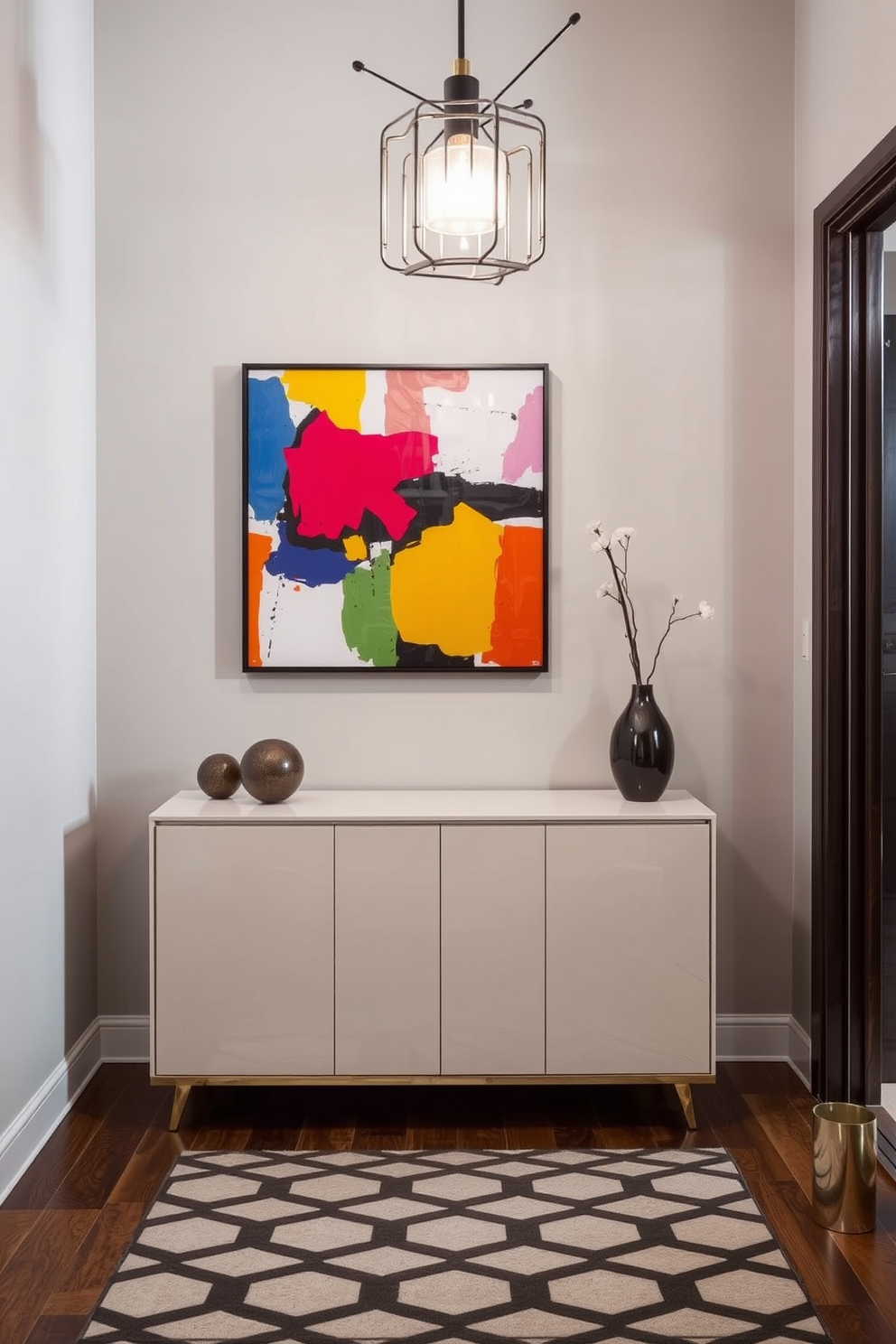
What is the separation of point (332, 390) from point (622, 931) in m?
1.59

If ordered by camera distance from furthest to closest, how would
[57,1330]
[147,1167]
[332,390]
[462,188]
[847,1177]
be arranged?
[332,390], [147,1167], [847,1177], [57,1330], [462,188]

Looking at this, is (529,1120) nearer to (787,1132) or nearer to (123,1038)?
(787,1132)

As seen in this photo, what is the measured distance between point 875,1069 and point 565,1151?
80cm

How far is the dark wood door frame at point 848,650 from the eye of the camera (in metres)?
2.79

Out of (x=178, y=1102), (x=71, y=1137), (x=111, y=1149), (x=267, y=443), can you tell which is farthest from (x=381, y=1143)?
(x=267, y=443)

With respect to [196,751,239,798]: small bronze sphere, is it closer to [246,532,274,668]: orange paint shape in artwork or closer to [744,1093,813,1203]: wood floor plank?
[246,532,274,668]: orange paint shape in artwork

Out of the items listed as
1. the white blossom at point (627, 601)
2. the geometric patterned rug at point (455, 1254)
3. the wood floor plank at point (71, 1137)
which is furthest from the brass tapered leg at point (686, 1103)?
the wood floor plank at point (71, 1137)

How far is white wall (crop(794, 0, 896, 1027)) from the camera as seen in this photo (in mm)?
2643

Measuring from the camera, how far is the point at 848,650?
2838 mm

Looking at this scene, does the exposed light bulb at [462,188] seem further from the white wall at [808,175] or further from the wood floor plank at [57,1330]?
the wood floor plank at [57,1330]

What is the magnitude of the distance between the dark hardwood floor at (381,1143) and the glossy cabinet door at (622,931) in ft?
0.66

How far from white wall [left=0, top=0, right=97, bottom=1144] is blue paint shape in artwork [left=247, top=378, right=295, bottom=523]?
0.44 metres

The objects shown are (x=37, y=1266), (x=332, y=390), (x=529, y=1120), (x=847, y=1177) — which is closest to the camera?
(x=37, y=1266)

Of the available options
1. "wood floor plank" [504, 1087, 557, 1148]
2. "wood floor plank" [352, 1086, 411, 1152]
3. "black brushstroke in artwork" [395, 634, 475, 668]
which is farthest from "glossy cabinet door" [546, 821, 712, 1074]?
"black brushstroke in artwork" [395, 634, 475, 668]
